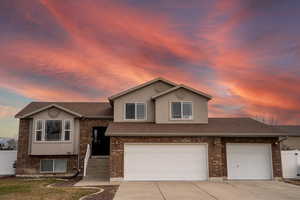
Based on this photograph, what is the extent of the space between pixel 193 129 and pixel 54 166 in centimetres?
1045

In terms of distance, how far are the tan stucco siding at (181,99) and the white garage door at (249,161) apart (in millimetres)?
2834

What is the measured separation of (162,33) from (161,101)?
4589 millimetres

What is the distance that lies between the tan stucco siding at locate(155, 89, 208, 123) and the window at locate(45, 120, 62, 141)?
23.5 ft

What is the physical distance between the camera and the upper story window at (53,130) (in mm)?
19875

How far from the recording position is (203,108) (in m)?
19.4

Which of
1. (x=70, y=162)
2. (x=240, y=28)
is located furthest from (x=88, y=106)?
(x=240, y=28)

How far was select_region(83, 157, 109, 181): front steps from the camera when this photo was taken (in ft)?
58.1

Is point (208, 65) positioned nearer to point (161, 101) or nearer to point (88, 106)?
point (161, 101)

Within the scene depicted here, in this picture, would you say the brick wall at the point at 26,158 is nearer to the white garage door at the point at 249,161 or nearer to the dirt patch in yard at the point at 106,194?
the dirt patch in yard at the point at 106,194

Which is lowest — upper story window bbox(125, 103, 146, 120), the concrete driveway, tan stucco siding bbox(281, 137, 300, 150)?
the concrete driveway

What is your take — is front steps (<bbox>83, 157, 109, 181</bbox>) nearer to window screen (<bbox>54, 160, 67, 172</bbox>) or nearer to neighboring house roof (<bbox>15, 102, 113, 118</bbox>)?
window screen (<bbox>54, 160, 67, 172</bbox>)

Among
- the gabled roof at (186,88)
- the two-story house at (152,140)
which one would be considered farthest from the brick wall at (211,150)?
the gabled roof at (186,88)

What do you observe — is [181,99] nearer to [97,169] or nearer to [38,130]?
[97,169]

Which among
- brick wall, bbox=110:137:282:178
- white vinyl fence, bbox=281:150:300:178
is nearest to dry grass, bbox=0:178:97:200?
brick wall, bbox=110:137:282:178
